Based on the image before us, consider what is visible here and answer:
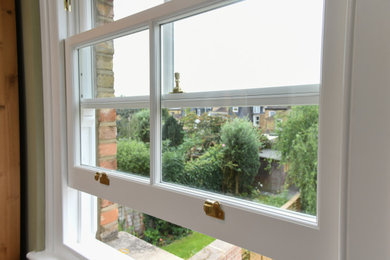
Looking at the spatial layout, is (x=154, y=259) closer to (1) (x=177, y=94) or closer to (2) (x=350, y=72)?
(1) (x=177, y=94)

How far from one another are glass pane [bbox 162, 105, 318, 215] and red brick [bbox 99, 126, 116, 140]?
0.31m

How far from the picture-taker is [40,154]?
1124mm

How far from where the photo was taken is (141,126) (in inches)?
33.4

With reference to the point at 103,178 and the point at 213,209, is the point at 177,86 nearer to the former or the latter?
the point at 213,209

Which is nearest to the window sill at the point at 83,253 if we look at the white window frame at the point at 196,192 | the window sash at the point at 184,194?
the white window frame at the point at 196,192

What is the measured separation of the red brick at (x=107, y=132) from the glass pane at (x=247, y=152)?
0.31 metres

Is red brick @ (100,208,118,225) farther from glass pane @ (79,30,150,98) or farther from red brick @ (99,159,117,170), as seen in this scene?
glass pane @ (79,30,150,98)

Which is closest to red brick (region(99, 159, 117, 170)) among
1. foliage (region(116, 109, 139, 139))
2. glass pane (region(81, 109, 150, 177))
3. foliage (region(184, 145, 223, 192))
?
glass pane (region(81, 109, 150, 177))

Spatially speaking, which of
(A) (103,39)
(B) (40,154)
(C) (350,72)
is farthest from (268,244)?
(B) (40,154)

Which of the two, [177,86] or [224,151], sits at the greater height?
[177,86]

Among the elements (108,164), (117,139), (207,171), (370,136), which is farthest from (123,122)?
(370,136)

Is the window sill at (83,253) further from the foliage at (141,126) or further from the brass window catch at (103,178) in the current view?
the foliage at (141,126)

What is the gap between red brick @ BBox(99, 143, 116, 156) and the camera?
98cm

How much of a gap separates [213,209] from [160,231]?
1.46 ft
